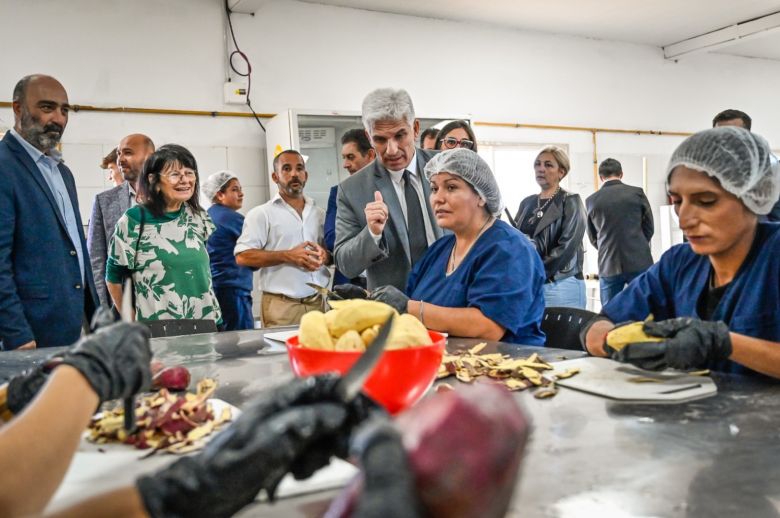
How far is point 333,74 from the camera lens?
5555mm

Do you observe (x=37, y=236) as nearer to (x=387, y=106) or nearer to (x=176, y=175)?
(x=176, y=175)

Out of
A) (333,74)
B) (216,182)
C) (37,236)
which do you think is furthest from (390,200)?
(333,74)

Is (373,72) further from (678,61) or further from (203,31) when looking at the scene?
(678,61)

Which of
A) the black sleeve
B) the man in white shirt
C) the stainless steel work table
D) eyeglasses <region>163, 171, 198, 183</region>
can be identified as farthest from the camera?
the black sleeve

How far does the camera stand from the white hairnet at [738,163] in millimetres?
1434

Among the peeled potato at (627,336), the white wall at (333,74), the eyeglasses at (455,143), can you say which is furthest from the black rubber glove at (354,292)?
the white wall at (333,74)

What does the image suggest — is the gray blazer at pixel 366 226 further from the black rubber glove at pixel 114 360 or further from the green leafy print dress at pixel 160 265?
the black rubber glove at pixel 114 360

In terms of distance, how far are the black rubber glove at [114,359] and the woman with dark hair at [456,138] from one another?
282cm

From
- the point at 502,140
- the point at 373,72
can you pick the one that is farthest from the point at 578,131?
the point at 373,72

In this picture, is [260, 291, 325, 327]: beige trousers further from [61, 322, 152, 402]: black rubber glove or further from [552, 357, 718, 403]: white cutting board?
[61, 322, 152, 402]: black rubber glove

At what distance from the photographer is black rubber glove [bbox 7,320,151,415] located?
31.6 inches

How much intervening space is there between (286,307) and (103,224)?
3.74 ft

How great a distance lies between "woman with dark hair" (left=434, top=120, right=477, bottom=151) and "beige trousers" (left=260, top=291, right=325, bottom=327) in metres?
1.18

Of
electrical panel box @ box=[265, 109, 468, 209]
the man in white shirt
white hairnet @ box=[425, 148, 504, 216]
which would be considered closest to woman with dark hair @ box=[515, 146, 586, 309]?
the man in white shirt
